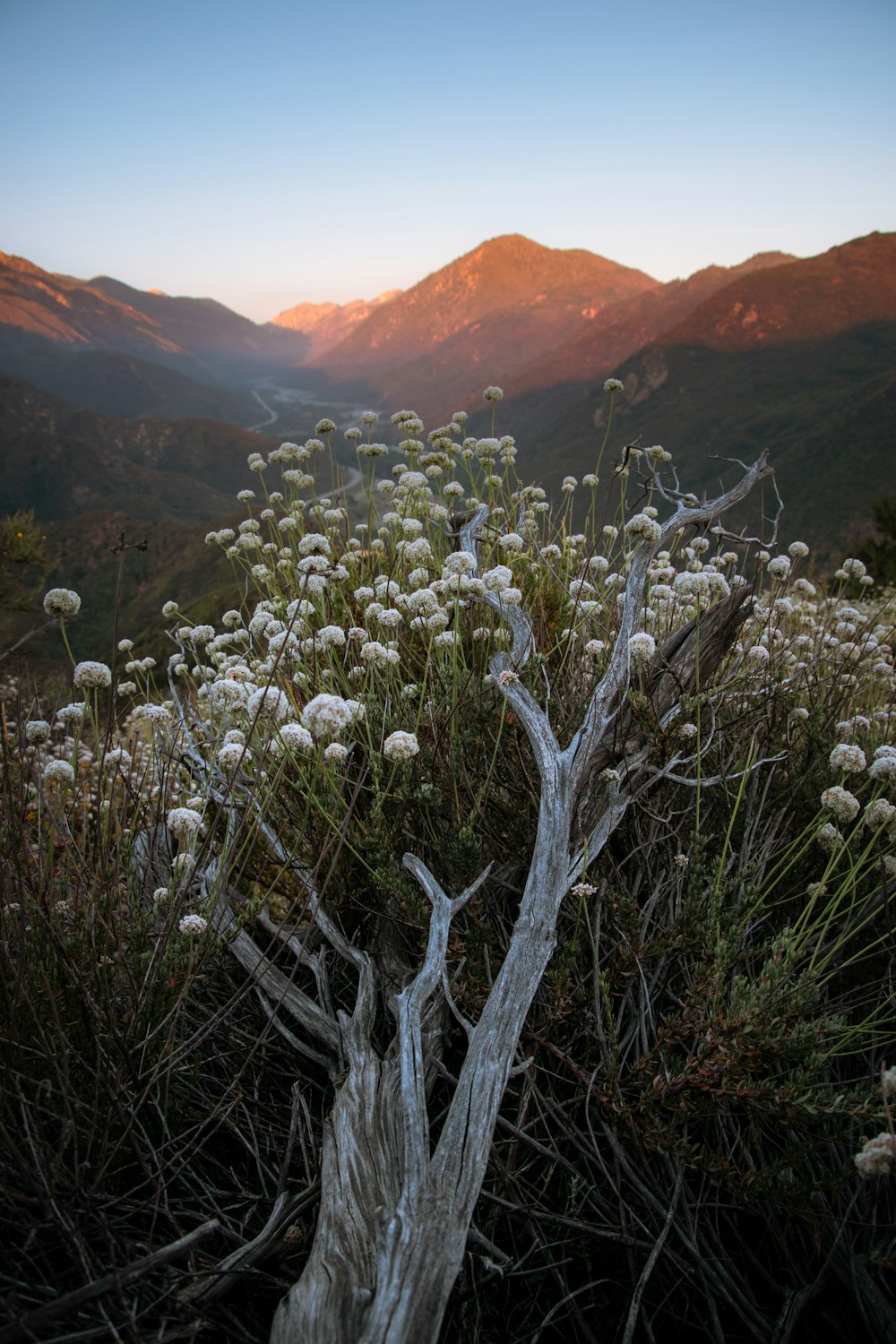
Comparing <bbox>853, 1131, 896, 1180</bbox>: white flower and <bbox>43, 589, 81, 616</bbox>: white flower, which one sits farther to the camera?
<bbox>43, 589, 81, 616</bbox>: white flower

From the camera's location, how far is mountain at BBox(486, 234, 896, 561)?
60531mm

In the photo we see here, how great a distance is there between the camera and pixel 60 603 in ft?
9.05

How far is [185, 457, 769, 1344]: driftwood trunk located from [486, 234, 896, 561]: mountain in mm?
53702

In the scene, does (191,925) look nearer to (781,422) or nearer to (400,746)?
(400,746)

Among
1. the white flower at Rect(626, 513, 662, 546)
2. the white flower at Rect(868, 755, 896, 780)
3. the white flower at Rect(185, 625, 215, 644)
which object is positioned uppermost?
the white flower at Rect(626, 513, 662, 546)

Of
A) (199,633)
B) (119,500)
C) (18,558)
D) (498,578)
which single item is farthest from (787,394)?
(199,633)

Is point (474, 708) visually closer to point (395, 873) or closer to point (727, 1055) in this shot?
point (395, 873)

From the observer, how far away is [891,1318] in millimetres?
1863

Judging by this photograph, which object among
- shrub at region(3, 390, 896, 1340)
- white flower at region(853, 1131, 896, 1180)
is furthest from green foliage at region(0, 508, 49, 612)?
white flower at region(853, 1131, 896, 1180)

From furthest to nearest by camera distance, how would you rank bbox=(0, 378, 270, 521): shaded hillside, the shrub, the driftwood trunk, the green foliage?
1. bbox=(0, 378, 270, 521): shaded hillside
2. the green foliage
3. the shrub
4. the driftwood trunk

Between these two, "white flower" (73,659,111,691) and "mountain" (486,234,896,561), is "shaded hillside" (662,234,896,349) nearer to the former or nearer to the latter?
"mountain" (486,234,896,561)

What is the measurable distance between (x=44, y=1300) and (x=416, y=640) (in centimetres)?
357

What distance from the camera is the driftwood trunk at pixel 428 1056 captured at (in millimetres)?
1603

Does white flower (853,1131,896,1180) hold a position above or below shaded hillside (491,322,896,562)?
below
